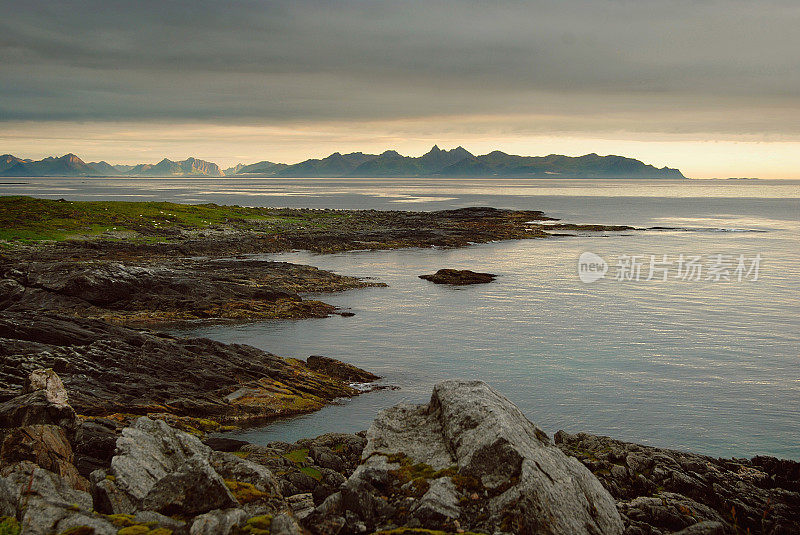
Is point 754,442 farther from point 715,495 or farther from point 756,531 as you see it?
point 756,531

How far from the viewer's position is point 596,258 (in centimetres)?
9131

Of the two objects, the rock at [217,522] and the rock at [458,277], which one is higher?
the rock at [217,522]

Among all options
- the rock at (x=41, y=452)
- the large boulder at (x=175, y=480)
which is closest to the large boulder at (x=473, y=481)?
the large boulder at (x=175, y=480)

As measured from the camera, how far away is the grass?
92.4 m

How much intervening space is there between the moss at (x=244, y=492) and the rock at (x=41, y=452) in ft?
11.2

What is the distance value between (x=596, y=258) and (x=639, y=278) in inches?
659

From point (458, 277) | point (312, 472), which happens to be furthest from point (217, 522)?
point (458, 277)

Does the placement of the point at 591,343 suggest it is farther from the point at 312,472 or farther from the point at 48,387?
the point at 48,387

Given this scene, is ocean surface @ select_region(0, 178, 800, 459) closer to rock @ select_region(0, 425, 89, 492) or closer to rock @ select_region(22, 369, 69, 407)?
rock @ select_region(22, 369, 69, 407)

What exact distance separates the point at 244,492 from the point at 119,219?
106557 millimetres

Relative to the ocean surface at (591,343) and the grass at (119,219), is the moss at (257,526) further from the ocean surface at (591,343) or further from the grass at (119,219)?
the grass at (119,219)

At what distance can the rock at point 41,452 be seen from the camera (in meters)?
13.5

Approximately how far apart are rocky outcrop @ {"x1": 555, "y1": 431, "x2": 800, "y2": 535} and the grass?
284 feet

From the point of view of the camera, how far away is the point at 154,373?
30.6 m
